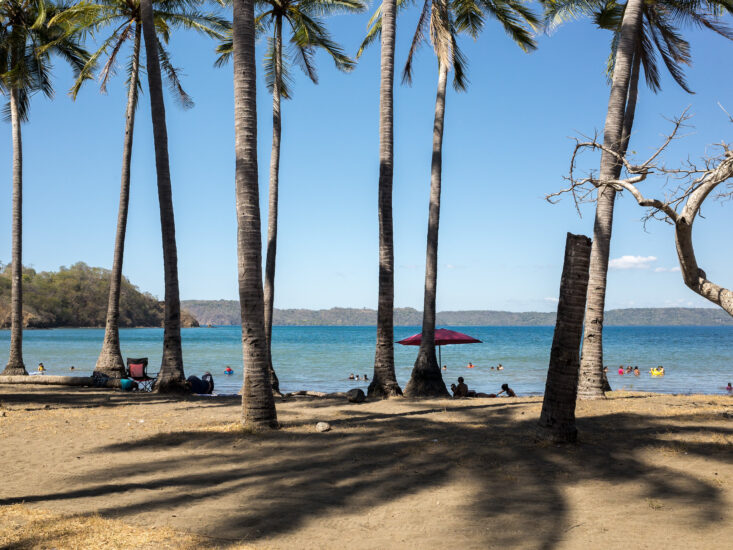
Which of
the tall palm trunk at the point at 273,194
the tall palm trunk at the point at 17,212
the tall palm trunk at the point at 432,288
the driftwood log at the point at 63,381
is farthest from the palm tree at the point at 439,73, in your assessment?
the tall palm trunk at the point at 17,212

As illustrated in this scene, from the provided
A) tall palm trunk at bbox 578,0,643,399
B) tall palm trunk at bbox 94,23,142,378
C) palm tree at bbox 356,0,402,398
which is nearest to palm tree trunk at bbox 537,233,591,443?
tall palm trunk at bbox 578,0,643,399

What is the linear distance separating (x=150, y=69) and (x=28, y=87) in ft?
28.2

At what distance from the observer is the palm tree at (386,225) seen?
13.3 meters

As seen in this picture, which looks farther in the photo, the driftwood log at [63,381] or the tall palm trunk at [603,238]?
the driftwood log at [63,381]

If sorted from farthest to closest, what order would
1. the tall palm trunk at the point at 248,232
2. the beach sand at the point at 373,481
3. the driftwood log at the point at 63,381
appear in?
1. the driftwood log at the point at 63,381
2. the tall palm trunk at the point at 248,232
3. the beach sand at the point at 373,481

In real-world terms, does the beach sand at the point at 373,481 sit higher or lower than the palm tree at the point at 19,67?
lower

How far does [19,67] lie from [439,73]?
14.0 m

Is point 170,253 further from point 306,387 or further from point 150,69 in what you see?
point 306,387

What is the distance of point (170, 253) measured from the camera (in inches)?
577

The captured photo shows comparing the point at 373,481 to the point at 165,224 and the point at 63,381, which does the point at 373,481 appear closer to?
the point at 165,224

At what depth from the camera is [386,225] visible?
13.5 meters

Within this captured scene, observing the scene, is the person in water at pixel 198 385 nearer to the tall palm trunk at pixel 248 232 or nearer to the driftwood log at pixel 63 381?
the driftwood log at pixel 63 381

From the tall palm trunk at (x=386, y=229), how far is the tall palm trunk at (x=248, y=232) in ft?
15.0

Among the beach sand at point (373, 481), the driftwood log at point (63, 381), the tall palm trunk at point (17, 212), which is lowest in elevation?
the driftwood log at point (63, 381)
